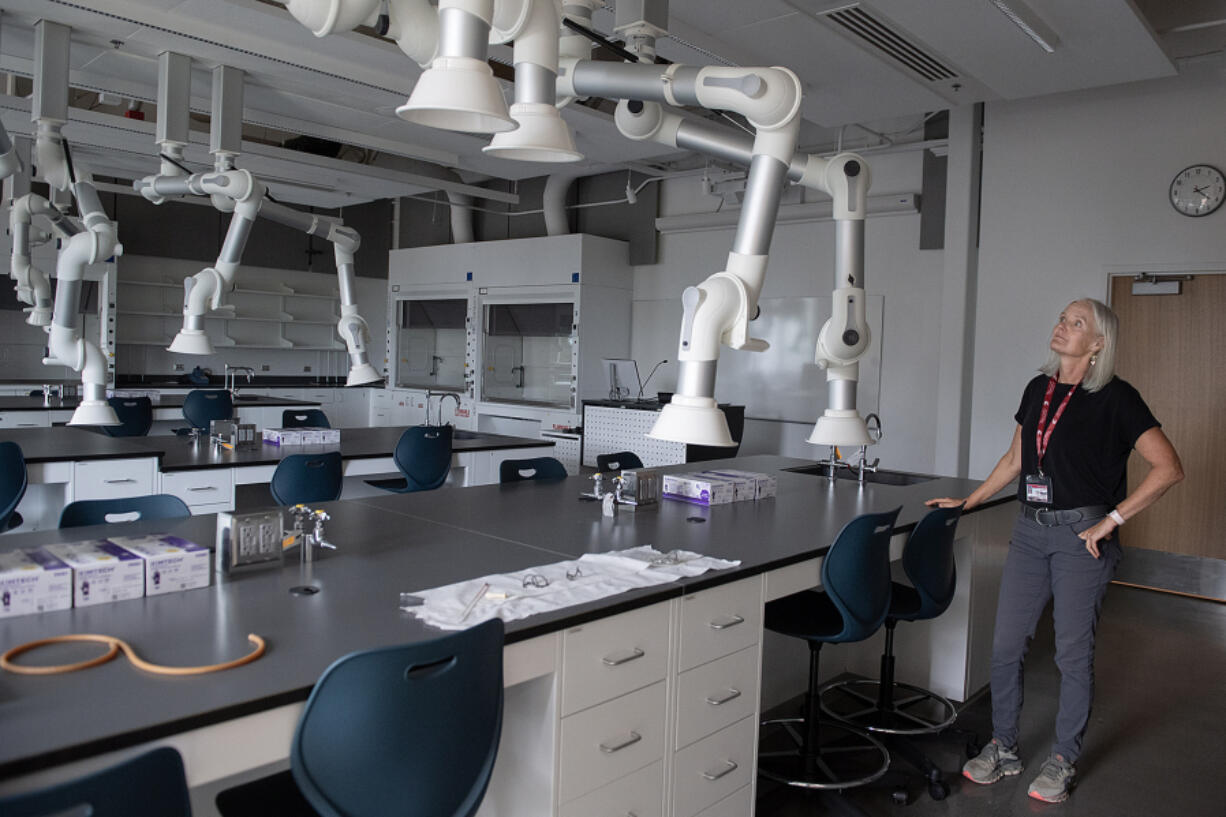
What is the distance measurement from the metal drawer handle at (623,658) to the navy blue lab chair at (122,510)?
4.70 ft

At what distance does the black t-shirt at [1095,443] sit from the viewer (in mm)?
2611

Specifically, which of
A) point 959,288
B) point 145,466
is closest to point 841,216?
point 145,466

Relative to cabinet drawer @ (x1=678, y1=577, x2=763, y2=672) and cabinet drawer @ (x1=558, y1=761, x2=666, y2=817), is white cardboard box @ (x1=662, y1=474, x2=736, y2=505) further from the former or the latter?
cabinet drawer @ (x1=558, y1=761, x2=666, y2=817)

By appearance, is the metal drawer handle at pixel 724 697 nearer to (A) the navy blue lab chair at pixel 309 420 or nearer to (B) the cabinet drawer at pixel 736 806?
(B) the cabinet drawer at pixel 736 806

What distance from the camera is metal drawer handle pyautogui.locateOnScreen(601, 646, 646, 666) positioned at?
6.17ft

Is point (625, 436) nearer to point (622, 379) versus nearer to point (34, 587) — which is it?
point (622, 379)

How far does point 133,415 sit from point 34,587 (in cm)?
514

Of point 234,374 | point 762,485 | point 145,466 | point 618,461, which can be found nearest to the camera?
point 762,485

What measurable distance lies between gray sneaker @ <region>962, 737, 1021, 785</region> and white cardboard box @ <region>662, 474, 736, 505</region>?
1183 mm

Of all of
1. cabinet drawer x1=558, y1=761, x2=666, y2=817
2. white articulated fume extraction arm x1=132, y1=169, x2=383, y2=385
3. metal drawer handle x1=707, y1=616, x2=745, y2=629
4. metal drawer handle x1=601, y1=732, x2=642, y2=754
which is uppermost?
white articulated fume extraction arm x1=132, y1=169, x2=383, y2=385

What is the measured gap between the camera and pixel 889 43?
420cm

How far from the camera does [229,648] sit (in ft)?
4.97

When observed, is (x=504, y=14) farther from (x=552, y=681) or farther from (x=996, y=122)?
(x=996, y=122)

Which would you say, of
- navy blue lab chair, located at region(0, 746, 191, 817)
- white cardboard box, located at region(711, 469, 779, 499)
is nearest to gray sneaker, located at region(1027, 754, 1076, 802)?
white cardboard box, located at region(711, 469, 779, 499)
